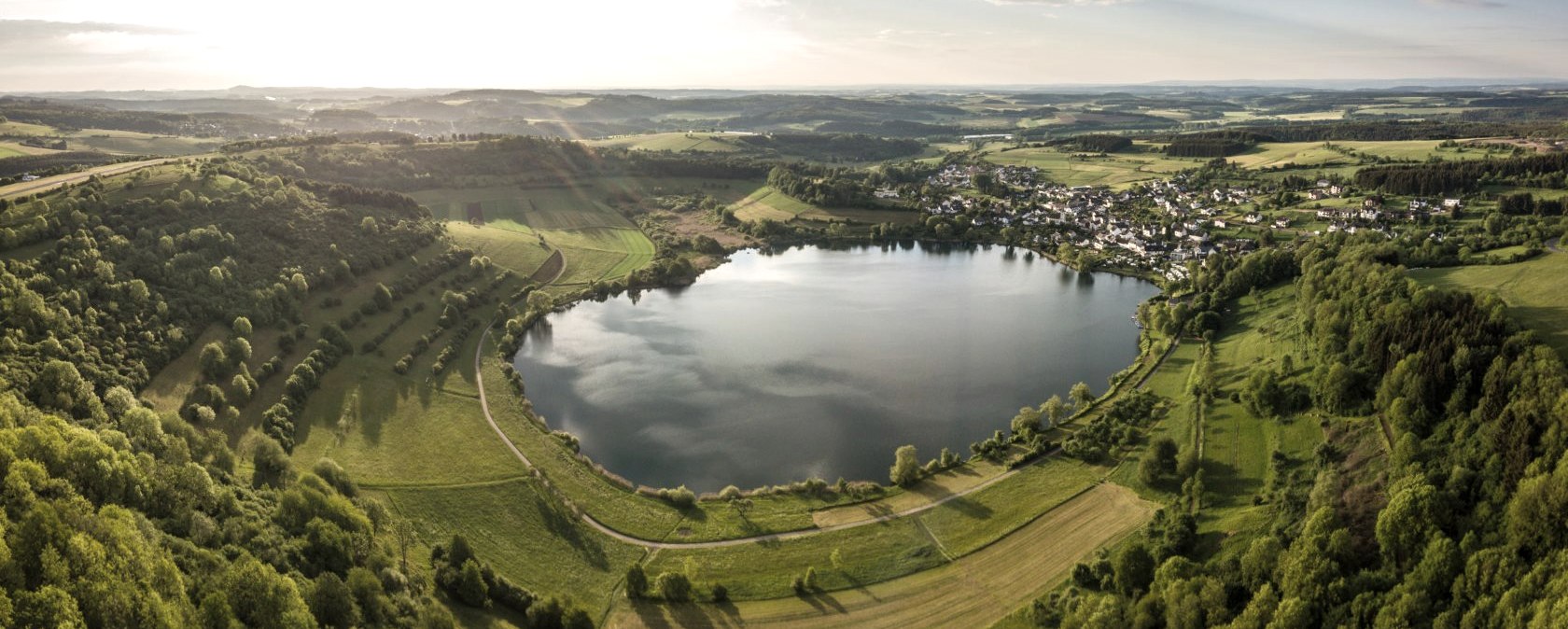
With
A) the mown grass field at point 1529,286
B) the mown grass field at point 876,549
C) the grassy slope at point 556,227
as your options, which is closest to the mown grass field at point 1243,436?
the mown grass field at point 876,549

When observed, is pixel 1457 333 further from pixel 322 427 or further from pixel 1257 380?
pixel 322 427

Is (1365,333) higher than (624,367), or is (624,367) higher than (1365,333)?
(1365,333)

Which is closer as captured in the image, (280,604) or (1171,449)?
(280,604)

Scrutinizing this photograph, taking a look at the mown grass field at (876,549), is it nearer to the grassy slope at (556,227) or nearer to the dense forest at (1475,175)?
the grassy slope at (556,227)

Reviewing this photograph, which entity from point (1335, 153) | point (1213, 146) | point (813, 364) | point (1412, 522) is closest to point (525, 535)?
point (813, 364)

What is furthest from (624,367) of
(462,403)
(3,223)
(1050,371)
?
(3,223)

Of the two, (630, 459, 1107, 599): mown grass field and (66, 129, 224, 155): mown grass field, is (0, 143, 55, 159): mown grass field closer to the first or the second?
(66, 129, 224, 155): mown grass field

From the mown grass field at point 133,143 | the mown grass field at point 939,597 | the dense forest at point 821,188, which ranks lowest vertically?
the mown grass field at point 939,597

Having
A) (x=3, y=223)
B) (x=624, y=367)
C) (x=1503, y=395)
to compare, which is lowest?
(x=624, y=367)
